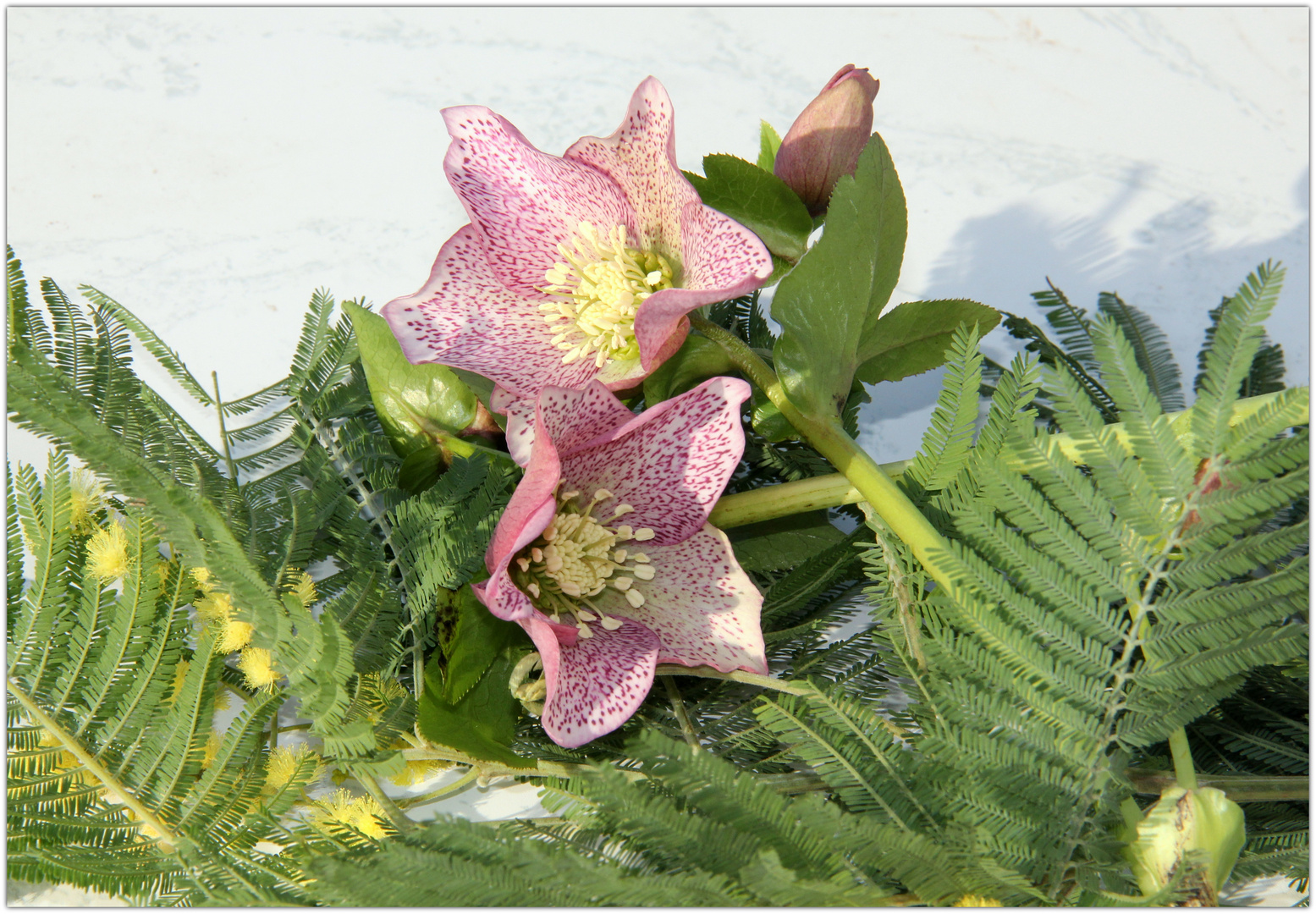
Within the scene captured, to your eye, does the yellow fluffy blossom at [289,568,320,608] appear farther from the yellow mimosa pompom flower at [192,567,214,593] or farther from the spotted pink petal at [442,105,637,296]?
the spotted pink petal at [442,105,637,296]

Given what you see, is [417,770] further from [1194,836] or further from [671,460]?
[1194,836]

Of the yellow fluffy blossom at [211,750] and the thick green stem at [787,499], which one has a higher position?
the thick green stem at [787,499]

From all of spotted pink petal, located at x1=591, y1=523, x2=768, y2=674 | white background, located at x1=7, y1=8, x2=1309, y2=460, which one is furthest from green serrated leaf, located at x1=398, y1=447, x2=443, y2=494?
white background, located at x1=7, y1=8, x2=1309, y2=460

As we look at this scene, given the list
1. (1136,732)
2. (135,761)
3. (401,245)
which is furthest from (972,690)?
(401,245)

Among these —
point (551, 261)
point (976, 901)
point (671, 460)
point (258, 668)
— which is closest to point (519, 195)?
point (551, 261)

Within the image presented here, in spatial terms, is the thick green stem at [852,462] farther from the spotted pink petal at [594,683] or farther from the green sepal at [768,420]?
the spotted pink petal at [594,683]

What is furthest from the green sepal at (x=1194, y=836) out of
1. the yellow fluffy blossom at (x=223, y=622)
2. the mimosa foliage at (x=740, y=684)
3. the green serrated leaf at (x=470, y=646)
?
the yellow fluffy blossom at (x=223, y=622)
